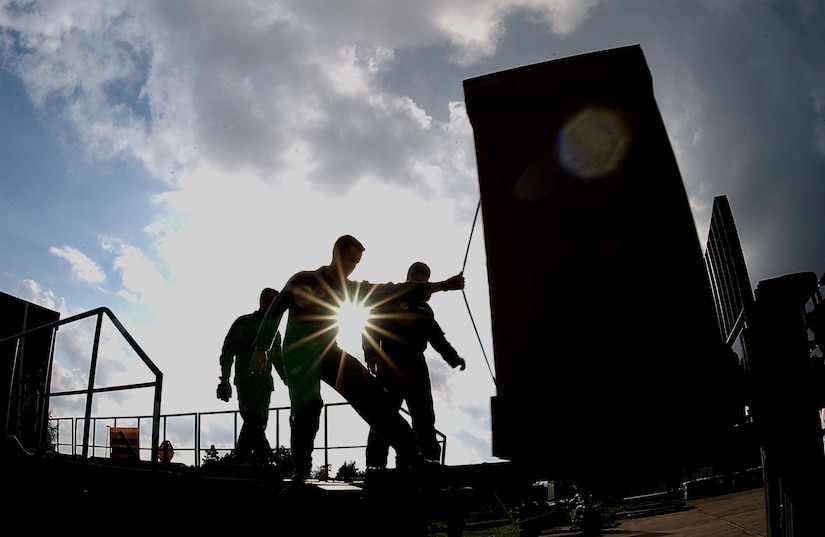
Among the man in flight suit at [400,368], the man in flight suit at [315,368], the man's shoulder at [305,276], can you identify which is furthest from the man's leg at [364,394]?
the man in flight suit at [400,368]

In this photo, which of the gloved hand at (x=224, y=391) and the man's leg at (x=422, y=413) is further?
the gloved hand at (x=224, y=391)

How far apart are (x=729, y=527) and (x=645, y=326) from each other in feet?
14.6

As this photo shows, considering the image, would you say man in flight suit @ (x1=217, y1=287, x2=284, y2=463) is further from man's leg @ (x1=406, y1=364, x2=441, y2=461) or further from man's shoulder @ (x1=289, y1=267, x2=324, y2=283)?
man's shoulder @ (x1=289, y1=267, x2=324, y2=283)

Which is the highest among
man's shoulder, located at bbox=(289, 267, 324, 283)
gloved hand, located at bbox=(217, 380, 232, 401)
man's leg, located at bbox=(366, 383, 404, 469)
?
man's shoulder, located at bbox=(289, 267, 324, 283)

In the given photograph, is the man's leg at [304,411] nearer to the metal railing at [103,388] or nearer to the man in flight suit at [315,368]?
the man in flight suit at [315,368]

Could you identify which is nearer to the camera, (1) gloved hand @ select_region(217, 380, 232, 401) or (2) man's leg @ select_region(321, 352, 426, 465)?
(2) man's leg @ select_region(321, 352, 426, 465)

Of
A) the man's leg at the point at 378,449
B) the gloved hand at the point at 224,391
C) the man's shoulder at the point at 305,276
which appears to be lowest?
the man's leg at the point at 378,449

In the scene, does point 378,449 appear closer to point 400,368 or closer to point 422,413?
point 422,413

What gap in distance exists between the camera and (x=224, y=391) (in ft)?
16.6

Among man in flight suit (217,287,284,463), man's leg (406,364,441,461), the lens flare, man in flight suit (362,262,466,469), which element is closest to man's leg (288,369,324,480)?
man in flight suit (362,262,466,469)

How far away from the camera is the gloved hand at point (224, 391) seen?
5047 mm

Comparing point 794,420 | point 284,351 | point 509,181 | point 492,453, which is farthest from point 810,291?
point 284,351

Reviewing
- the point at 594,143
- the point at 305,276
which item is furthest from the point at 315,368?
the point at 594,143

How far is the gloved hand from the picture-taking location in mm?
5047
